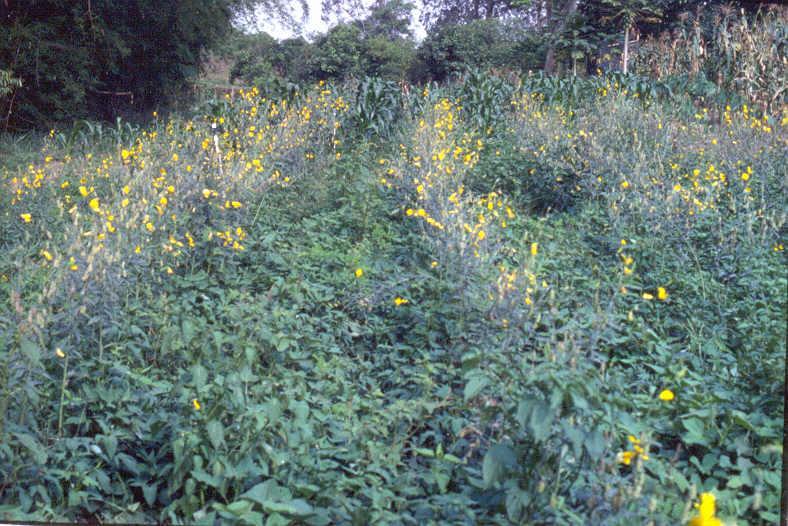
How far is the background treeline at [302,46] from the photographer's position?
443cm

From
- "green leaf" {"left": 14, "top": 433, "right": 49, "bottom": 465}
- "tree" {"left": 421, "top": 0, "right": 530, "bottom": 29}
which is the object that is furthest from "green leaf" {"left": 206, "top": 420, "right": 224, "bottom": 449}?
"tree" {"left": 421, "top": 0, "right": 530, "bottom": 29}

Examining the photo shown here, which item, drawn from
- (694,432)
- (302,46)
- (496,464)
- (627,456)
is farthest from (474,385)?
(302,46)

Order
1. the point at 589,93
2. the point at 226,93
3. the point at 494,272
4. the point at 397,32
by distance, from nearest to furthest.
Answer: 1. the point at 494,272
2. the point at 397,32
3. the point at 226,93
4. the point at 589,93

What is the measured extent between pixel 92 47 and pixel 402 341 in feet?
13.7

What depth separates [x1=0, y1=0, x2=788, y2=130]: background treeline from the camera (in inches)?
174

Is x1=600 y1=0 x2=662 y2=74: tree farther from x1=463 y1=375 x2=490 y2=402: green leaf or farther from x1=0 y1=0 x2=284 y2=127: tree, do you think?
x1=463 y1=375 x2=490 y2=402: green leaf

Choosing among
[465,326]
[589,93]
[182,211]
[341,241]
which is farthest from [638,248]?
[589,93]

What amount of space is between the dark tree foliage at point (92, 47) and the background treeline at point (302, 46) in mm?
11

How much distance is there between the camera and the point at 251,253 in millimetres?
3748

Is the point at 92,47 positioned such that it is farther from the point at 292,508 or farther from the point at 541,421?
the point at 541,421

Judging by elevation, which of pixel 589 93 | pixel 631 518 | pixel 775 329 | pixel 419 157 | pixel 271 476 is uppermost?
pixel 589 93

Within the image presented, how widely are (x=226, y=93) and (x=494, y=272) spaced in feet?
13.7

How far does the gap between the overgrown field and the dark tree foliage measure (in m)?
1.00

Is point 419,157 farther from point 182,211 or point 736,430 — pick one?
point 736,430
